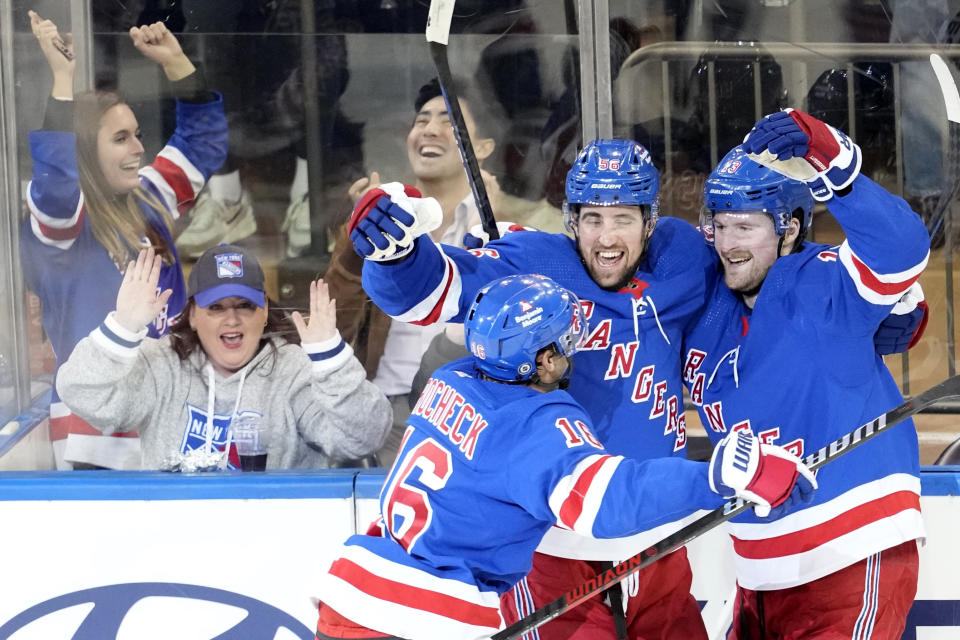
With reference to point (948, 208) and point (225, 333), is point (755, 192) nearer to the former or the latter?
point (948, 208)

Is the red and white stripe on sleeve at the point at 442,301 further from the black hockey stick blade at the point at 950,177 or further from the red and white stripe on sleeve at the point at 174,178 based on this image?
the black hockey stick blade at the point at 950,177

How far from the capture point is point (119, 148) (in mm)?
2863

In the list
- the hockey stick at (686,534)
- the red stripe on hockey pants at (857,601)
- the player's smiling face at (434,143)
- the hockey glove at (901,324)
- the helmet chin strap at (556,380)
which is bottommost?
the red stripe on hockey pants at (857,601)

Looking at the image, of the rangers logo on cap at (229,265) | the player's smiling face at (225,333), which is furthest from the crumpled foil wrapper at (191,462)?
the rangers logo on cap at (229,265)

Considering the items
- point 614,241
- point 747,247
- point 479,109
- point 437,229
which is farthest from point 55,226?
point 747,247

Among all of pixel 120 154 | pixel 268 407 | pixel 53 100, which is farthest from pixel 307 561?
pixel 53 100

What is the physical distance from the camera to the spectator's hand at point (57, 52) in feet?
9.23

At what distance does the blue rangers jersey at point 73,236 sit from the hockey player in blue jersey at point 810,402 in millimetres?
1341

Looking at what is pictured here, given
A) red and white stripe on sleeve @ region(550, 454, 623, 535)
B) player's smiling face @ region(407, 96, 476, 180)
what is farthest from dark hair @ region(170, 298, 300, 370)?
red and white stripe on sleeve @ region(550, 454, 623, 535)

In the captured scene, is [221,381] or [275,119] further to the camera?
[275,119]

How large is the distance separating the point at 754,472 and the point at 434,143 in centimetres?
150

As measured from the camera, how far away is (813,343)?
2107 millimetres

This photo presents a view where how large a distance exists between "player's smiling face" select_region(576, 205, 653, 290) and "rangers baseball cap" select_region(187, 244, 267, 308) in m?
0.98

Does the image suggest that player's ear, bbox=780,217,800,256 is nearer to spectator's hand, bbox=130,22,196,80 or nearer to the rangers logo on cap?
the rangers logo on cap
